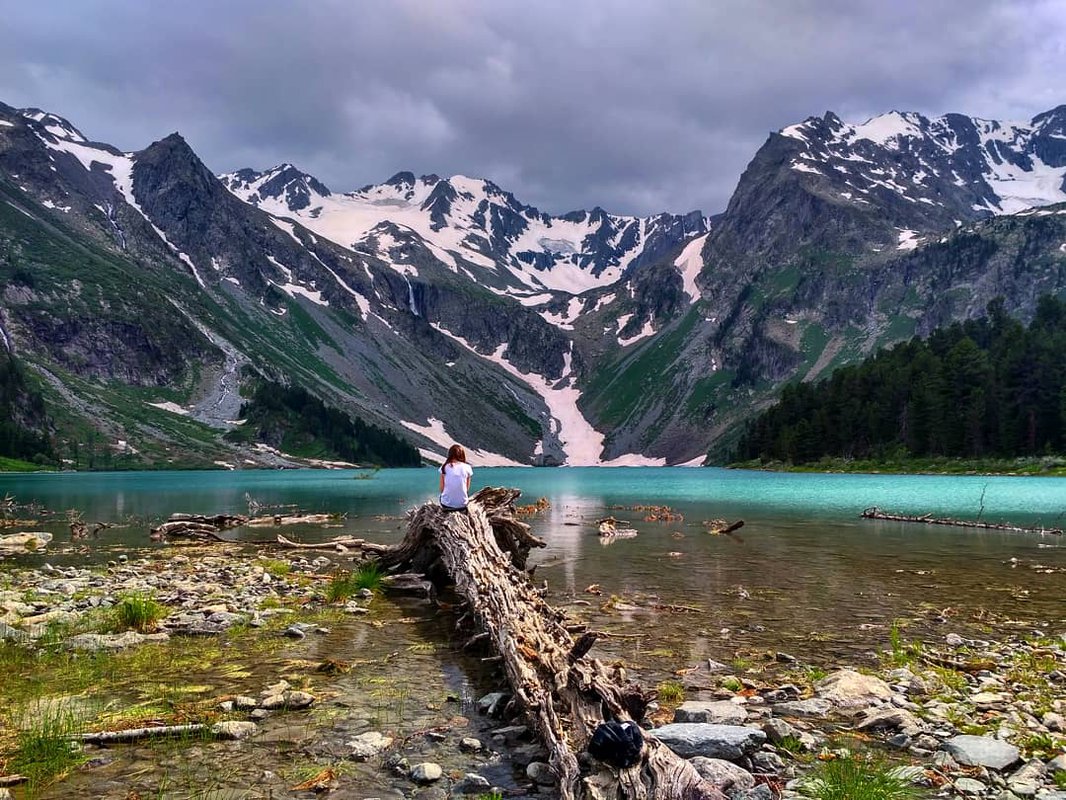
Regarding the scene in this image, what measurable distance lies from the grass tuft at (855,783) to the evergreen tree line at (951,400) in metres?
129

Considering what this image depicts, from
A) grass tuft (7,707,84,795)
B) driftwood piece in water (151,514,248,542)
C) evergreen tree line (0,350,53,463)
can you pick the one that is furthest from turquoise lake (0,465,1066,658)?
evergreen tree line (0,350,53,463)

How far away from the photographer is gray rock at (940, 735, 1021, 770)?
8.07 m

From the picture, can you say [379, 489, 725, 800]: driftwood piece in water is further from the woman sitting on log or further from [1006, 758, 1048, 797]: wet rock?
[1006, 758, 1048, 797]: wet rock

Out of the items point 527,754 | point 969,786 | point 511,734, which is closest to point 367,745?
point 511,734

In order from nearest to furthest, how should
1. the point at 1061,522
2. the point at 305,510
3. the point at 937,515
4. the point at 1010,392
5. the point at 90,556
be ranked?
the point at 90,556
the point at 1061,522
the point at 937,515
the point at 305,510
the point at 1010,392

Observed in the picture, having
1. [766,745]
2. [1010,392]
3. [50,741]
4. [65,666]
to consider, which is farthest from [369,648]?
[1010,392]

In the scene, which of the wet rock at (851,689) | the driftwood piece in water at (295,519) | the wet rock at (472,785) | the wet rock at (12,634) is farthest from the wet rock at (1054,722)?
the driftwood piece in water at (295,519)

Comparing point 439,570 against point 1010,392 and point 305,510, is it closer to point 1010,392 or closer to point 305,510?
point 305,510

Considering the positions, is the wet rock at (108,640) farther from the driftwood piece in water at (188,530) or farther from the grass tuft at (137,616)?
the driftwood piece in water at (188,530)

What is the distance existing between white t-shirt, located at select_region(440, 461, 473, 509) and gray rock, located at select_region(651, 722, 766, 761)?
12.5 meters

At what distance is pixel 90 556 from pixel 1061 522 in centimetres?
5701

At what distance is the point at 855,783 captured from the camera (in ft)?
22.8

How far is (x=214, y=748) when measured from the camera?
28.6 feet

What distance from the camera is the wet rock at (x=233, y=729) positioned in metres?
9.06
